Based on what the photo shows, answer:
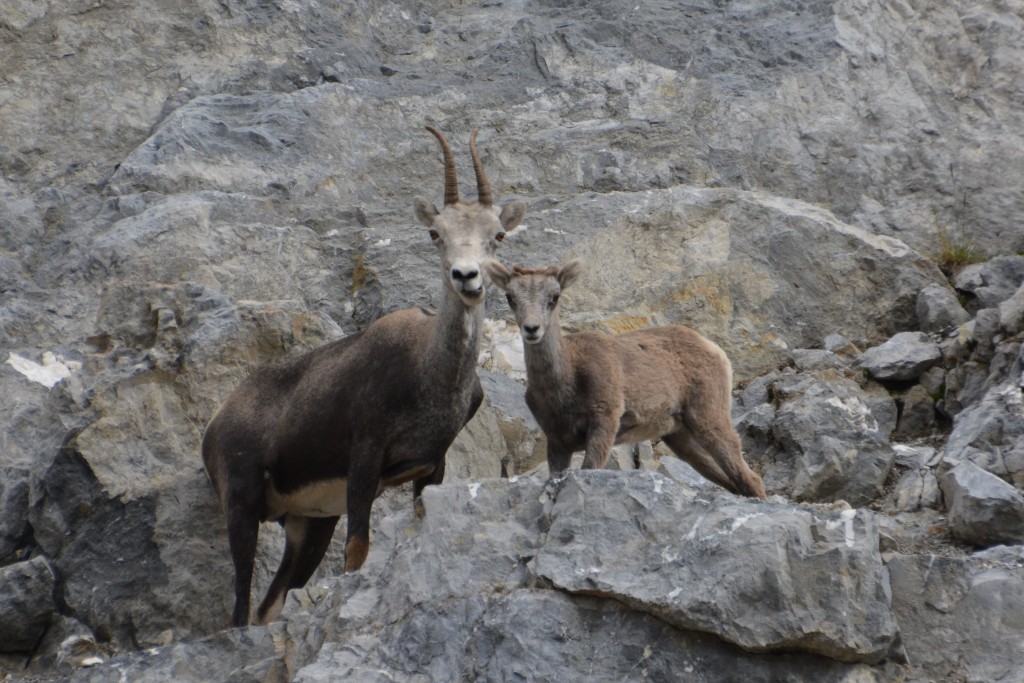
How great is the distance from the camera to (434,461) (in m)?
8.62

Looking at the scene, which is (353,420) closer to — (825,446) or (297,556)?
(297,556)

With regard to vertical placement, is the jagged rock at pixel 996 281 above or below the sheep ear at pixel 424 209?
below

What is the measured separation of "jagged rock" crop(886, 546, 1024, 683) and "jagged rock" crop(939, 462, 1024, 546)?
82cm

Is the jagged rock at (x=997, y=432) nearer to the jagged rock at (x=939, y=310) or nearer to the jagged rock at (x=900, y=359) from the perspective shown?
the jagged rock at (x=900, y=359)

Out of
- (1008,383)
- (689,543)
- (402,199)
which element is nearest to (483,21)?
(402,199)

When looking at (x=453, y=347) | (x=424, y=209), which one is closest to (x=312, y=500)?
(x=453, y=347)

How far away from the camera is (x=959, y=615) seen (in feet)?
20.8

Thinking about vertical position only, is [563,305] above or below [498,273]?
below

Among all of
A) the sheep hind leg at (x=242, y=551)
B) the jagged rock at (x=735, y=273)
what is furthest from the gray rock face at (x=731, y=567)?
the jagged rock at (x=735, y=273)

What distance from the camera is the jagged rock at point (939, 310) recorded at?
1229 cm

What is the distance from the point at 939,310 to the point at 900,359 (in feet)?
3.42

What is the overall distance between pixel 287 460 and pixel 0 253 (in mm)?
6382

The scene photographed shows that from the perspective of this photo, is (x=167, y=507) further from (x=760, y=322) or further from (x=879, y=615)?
(x=760, y=322)

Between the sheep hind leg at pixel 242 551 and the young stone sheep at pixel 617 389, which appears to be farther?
the young stone sheep at pixel 617 389
